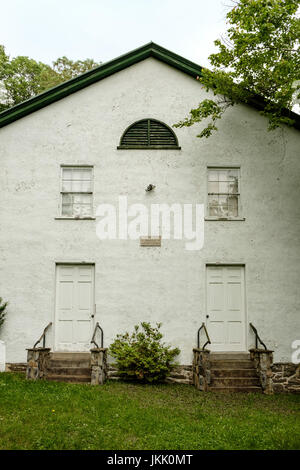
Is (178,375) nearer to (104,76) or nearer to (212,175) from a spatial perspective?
(212,175)

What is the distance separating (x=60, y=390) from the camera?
8.68 m

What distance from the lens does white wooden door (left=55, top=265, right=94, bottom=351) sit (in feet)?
35.1

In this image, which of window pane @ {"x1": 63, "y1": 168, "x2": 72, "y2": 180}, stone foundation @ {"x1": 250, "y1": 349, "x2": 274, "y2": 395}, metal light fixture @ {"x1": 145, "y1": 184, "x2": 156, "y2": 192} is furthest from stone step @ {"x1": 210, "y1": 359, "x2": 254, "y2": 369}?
→ window pane @ {"x1": 63, "y1": 168, "x2": 72, "y2": 180}

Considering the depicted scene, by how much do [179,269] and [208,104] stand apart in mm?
4430

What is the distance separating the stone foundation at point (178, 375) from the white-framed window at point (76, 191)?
4252mm

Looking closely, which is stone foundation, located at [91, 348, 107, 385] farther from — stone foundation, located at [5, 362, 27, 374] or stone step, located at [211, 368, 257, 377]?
stone step, located at [211, 368, 257, 377]

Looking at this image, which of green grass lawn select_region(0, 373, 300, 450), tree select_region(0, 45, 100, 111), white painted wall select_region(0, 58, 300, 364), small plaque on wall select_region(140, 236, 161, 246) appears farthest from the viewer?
tree select_region(0, 45, 100, 111)

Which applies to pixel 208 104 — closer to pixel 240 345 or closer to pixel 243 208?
pixel 243 208

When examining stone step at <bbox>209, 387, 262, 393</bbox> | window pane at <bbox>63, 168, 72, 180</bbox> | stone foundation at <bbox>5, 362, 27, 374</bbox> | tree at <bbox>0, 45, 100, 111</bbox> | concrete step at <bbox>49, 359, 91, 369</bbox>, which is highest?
tree at <bbox>0, 45, 100, 111</bbox>

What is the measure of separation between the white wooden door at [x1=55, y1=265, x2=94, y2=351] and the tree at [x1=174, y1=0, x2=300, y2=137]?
4928 millimetres

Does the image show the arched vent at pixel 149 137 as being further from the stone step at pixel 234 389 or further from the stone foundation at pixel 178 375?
the stone step at pixel 234 389

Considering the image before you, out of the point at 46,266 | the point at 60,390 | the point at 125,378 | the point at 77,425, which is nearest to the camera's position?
the point at 77,425

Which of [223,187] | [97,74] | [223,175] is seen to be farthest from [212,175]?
[97,74]

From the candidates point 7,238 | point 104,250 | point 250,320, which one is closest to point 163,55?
point 104,250
